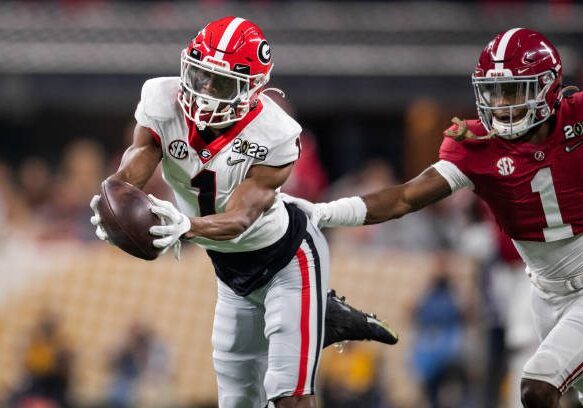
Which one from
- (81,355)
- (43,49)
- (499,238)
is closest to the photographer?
(499,238)

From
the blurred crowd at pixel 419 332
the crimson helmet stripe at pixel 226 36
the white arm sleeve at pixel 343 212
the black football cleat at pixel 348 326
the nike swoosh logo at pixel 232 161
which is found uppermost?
the crimson helmet stripe at pixel 226 36

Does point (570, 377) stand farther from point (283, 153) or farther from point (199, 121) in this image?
point (199, 121)

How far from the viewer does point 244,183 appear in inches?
206

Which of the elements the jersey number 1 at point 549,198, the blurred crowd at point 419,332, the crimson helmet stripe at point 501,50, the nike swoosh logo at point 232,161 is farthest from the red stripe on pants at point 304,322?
the blurred crowd at point 419,332

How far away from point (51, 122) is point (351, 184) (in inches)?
150

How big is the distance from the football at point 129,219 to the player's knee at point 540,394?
170 cm

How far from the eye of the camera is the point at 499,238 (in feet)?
28.8

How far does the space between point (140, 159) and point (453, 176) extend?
4.68 feet

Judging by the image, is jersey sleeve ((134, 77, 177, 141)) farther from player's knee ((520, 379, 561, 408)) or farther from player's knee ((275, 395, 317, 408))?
player's knee ((520, 379, 561, 408))

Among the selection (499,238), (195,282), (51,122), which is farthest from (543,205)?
(51,122)

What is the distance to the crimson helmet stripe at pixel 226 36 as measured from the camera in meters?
5.28

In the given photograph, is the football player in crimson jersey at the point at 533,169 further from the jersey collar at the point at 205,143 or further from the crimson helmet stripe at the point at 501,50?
the jersey collar at the point at 205,143

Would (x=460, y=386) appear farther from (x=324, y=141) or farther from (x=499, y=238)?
(x=324, y=141)

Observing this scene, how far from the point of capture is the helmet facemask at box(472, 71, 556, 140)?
551 cm
